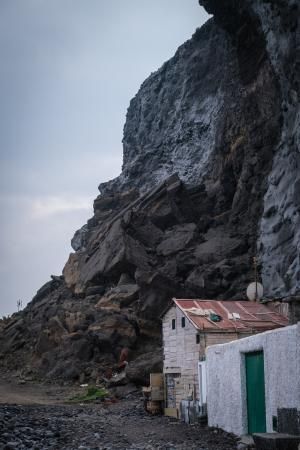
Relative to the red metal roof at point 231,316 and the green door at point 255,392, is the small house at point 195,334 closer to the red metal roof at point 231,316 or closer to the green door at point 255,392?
the red metal roof at point 231,316

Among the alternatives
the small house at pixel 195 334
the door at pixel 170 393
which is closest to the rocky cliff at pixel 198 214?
the door at pixel 170 393

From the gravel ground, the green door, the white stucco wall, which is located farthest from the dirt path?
the green door

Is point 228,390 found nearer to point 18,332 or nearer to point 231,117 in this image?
point 18,332

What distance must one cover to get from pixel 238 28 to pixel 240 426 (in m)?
50.4

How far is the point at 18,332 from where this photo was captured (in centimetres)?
6219

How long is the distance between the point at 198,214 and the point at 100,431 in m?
46.1

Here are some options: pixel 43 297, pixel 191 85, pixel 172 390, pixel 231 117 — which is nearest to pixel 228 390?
pixel 172 390

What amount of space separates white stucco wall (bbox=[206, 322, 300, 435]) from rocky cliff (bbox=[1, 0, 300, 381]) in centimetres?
1435

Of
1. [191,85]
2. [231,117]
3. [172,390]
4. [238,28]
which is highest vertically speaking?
[191,85]

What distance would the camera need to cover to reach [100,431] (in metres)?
22.9

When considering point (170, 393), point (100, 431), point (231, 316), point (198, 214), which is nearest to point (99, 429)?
point (100, 431)

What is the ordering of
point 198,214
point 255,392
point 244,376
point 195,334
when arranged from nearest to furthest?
point 255,392 < point 244,376 < point 195,334 < point 198,214

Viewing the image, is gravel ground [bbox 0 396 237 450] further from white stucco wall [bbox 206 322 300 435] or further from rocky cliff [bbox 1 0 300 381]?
rocky cliff [bbox 1 0 300 381]

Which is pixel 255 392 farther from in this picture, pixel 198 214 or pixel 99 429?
pixel 198 214
